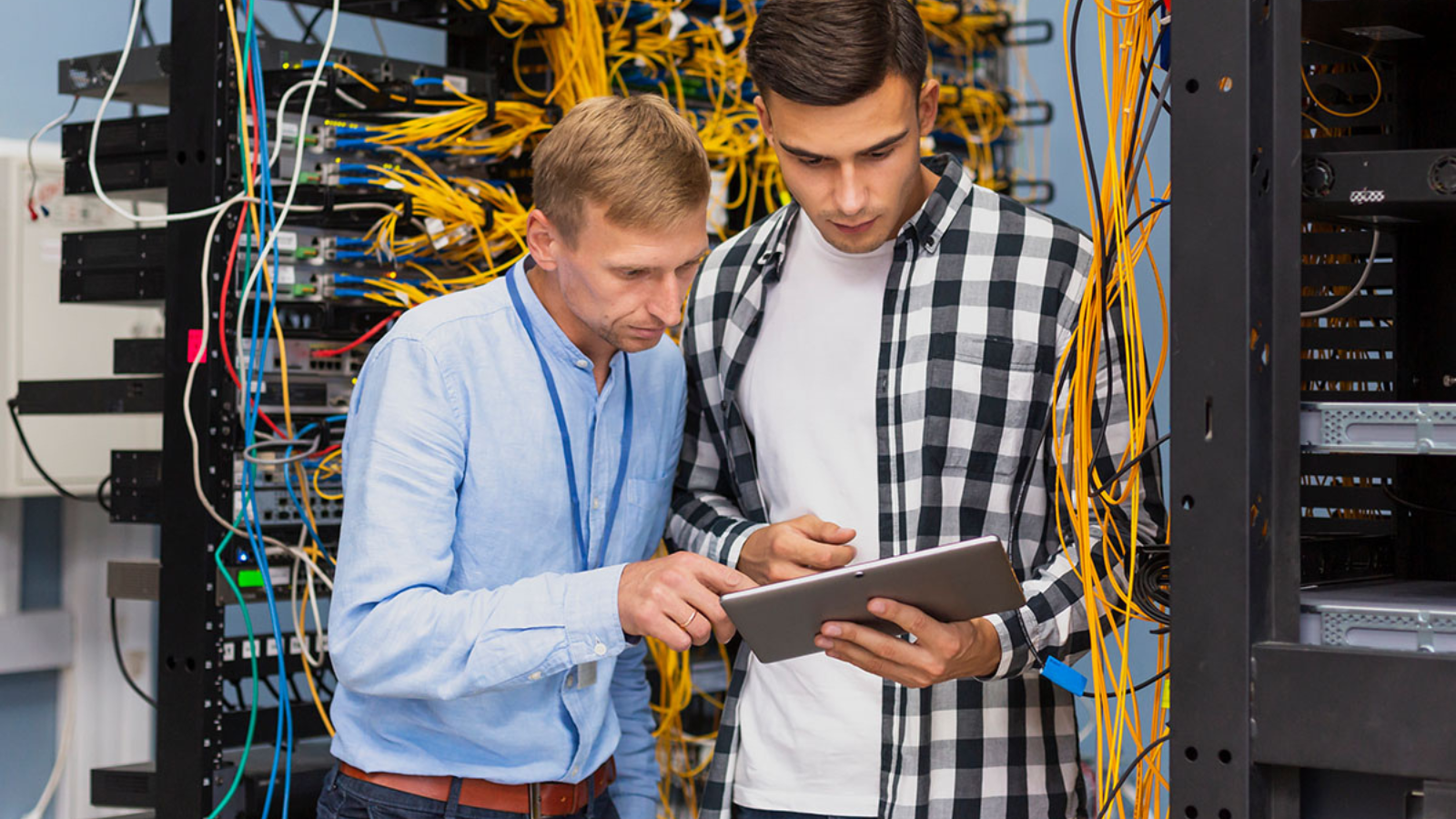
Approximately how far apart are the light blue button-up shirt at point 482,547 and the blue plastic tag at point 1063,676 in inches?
15.8

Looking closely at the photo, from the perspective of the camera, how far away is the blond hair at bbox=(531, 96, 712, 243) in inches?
56.6

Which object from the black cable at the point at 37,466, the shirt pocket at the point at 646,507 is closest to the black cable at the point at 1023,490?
the shirt pocket at the point at 646,507

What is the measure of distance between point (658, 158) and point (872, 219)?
0.73ft

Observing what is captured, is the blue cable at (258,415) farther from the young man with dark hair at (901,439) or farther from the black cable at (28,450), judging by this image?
the young man with dark hair at (901,439)

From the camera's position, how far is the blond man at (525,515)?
4.48ft

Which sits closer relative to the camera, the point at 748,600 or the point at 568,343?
the point at 748,600

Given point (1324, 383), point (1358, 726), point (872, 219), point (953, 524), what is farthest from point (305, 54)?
point (1358, 726)

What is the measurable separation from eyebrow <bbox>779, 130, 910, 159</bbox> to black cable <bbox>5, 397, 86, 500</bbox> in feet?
5.55

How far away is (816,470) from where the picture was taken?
5.03 feet

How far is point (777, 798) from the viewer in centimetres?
148

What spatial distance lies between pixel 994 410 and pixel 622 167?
437mm

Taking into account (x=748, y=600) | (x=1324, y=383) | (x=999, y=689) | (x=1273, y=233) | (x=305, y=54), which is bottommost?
(x=999, y=689)

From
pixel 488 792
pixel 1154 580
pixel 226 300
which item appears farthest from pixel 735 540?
pixel 226 300

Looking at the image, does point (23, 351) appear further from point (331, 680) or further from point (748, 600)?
point (748, 600)
